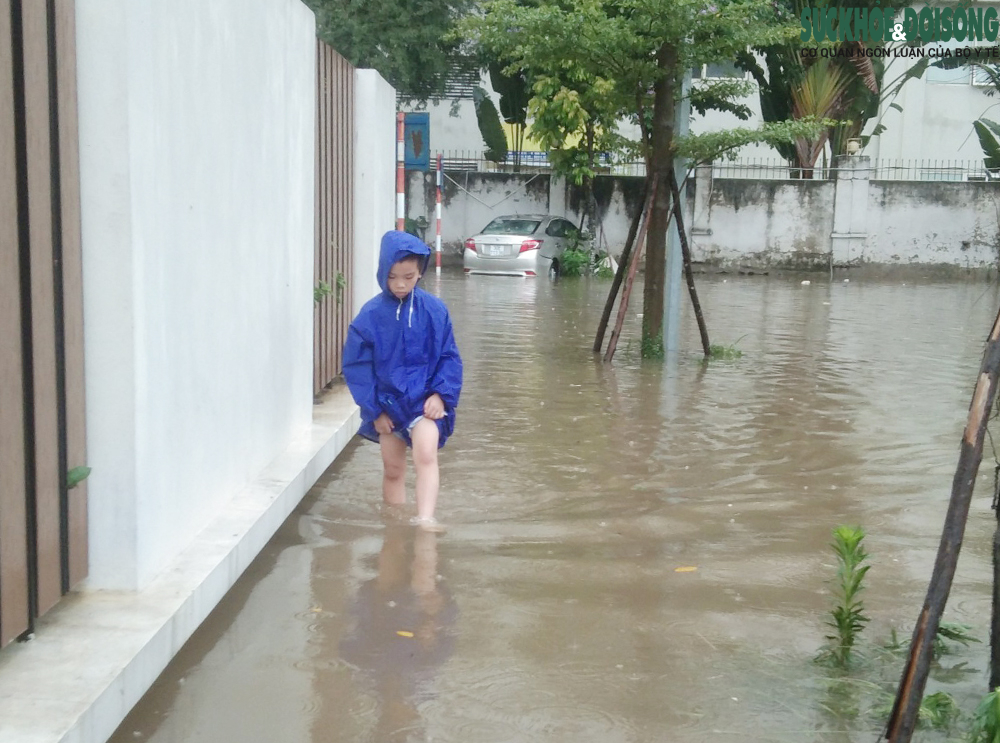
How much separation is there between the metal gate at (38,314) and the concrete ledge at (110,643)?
105mm

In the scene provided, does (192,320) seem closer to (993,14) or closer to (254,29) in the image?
(254,29)

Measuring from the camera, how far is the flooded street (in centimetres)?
358

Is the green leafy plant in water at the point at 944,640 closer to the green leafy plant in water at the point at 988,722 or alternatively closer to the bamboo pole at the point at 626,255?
the green leafy plant in water at the point at 988,722

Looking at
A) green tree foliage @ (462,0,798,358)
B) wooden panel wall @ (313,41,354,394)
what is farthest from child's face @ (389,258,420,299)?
green tree foliage @ (462,0,798,358)

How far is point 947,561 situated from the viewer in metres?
2.89

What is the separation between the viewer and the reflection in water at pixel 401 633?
3613mm

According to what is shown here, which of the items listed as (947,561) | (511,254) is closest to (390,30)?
(511,254)

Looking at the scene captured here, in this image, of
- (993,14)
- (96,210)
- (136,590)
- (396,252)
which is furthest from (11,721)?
(993,14)

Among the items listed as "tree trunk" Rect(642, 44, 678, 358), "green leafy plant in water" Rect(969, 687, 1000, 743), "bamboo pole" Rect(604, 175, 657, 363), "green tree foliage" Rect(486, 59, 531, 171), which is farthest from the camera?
"green tree foliage" Rect(486, 59, 531, 171)

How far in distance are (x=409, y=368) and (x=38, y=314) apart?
234 centimetres

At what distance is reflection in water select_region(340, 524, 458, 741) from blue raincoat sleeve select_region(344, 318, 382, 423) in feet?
2.18

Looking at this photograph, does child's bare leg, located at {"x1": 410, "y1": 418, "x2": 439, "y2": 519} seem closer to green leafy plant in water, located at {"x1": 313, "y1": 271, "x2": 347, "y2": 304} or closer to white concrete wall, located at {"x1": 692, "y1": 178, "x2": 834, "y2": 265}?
green leafy plant in water, located at {"x1": 313, "y1": 271, "x2": 347, "y2": 304}

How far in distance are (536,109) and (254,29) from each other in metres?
20.6

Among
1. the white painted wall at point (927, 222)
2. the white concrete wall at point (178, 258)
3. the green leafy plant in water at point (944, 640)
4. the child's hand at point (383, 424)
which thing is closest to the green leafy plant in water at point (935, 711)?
the green leafy plant in water at point (944, 640)
